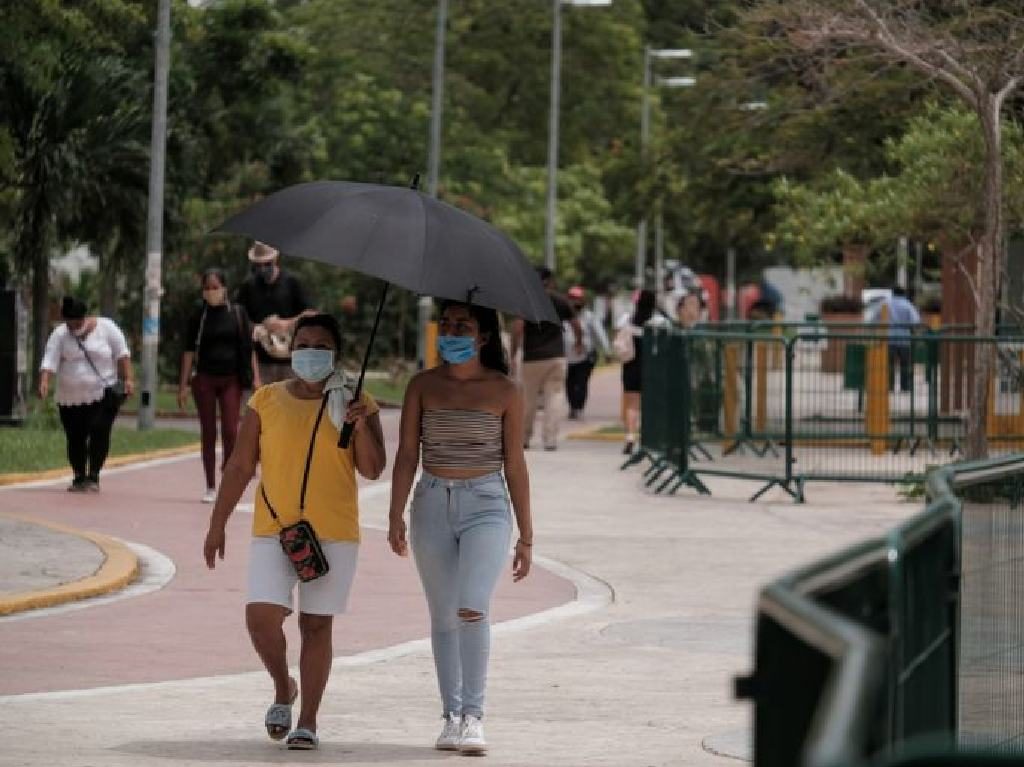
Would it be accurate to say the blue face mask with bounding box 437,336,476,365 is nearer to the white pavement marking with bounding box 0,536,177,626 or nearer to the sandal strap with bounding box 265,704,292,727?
the sandal strap with bounding box 265,704,292,727

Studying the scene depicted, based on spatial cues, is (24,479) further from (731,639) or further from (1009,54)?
(731,639)

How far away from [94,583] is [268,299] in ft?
20.8

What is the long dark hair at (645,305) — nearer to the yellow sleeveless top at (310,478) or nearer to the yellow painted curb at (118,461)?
the yellow painted curb at (118,461)

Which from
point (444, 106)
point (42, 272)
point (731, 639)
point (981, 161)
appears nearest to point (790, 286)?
point (444, 106)

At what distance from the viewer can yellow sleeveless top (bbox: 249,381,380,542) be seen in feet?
30.2

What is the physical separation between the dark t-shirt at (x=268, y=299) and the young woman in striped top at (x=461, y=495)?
10549 millimetres

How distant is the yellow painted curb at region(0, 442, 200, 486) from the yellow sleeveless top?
38.9ft

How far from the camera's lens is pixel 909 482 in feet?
71.8

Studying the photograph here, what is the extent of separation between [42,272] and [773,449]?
14.4m

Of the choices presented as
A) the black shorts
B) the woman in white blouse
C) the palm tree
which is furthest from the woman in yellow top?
the palm tree

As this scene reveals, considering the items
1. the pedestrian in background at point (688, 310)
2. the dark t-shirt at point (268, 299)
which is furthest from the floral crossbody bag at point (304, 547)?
the pedestrian in background at point (688, 310)

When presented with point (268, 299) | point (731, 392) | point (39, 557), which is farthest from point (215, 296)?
point (731, 392)

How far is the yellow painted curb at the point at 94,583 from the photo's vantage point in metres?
13.1

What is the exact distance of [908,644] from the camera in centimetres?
525
